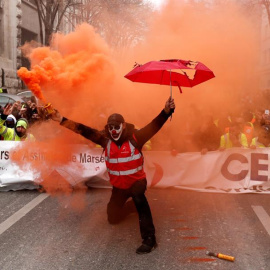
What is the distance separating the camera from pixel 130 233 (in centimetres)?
454

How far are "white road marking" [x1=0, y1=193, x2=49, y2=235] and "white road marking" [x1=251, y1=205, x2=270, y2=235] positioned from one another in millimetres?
3173

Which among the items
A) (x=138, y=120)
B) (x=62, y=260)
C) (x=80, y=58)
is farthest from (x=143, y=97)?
(x=62, y=260)

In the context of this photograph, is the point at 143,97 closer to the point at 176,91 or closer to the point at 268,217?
the point at 176,91

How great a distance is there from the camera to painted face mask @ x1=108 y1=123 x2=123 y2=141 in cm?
430

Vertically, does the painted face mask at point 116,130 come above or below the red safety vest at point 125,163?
above

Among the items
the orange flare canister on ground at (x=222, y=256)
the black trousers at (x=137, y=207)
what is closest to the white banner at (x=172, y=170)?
the black trousers at (x=137, y=207)

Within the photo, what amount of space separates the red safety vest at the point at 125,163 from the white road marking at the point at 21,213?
4.97ft

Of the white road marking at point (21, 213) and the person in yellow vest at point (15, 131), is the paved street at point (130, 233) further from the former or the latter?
the person in yellow vest at point (15, 131)

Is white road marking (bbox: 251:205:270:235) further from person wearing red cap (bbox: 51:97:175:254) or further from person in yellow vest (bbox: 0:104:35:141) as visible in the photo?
person in yellow vest (bbox: 0:104:35:141)

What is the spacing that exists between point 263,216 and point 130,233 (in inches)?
73.7

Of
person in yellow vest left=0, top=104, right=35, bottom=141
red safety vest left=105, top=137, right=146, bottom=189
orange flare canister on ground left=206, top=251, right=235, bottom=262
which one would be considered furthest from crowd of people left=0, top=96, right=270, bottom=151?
orange flare canister on ground left=206, top=251, right=235, bottom=262

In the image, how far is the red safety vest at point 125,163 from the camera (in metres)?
4.36

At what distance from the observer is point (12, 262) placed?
374cm

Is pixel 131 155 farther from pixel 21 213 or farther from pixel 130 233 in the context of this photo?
pixel 21 213
